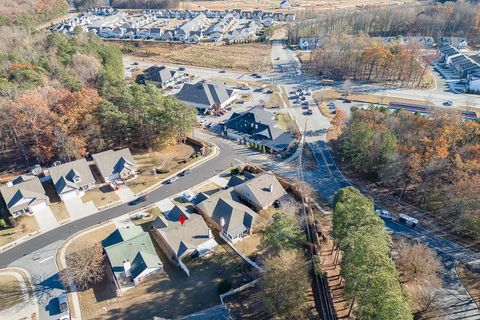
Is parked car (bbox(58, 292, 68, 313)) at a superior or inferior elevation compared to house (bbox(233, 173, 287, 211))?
inferior

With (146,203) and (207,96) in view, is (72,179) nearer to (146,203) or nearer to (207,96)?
(146,203)

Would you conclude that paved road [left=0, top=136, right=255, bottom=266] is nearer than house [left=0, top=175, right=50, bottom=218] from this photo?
Yes

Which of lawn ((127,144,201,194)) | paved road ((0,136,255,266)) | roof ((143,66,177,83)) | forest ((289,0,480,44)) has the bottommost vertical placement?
paved road ((0,136,255,266))

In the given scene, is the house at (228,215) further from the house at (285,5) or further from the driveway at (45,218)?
the house at (285,5)

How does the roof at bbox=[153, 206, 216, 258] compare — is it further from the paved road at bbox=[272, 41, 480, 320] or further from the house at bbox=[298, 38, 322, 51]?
the house at bbox=[298, 38, 322, 51]

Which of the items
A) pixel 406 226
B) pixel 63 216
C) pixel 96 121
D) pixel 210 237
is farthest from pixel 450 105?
pixel 63 216

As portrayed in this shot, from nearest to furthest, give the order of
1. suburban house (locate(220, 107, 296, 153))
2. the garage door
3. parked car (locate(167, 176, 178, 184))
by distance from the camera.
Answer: the garage door < parked car (locate(167, 176, 178, 184)) < suburban house (locate(220, 107, 296, 153))

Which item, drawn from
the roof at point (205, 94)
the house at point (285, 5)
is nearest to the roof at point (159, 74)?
the roof at point (205, 94)

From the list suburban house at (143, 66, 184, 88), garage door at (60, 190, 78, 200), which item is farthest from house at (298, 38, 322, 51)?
garage door at (60, 190, 78, 200)
